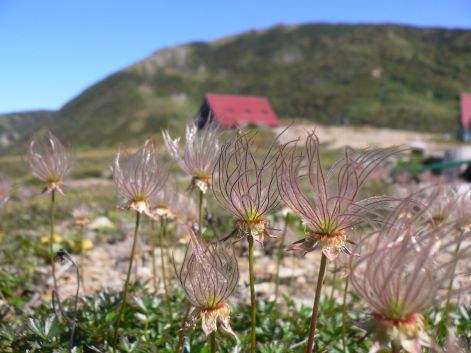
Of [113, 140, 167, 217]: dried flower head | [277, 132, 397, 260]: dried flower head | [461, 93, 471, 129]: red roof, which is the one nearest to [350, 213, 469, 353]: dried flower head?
[277, 132, 397, 260]: dried flower head

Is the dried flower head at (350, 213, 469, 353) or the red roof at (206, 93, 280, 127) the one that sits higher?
the red roof at (206, 93, 280, 127)

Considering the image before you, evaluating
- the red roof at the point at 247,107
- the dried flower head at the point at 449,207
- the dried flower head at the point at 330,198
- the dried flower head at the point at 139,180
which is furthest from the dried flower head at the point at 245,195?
the red roof at the point at 247,107

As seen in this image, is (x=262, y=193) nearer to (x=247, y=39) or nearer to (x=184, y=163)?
(x=184, y=163)

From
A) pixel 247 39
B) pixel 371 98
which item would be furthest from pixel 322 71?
pixel 247 39

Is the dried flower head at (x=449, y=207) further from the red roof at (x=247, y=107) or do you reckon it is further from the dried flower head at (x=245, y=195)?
the red roof at (x=247, y=107)

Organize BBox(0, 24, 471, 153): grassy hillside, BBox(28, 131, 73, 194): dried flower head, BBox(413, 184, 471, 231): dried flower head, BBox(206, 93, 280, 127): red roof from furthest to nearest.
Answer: BBox(0, 24, 471, 153): grassy hillside, BBox(206, 93, 280, 127): red roof, BBox(28, 131, 73, 194): dried flower head, BBox(413, 184, 471, 231): dried flower head

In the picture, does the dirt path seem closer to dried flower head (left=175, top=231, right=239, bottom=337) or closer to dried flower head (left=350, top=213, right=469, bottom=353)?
dried flower head (left=175, top=231, right=239, bottom=337)
